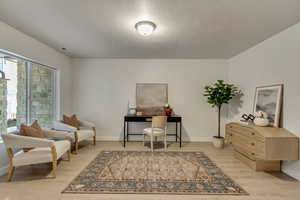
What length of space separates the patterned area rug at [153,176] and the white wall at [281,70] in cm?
136

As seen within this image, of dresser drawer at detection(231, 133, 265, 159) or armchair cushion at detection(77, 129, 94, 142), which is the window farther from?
dresser drawer at detection(231, 133, 265, 159)

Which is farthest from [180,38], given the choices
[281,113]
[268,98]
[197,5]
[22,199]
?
[22,199]

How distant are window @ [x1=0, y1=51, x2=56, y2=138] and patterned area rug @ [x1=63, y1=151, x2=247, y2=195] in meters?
1.72

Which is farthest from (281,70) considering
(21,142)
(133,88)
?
(21,142)

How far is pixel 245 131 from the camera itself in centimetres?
296

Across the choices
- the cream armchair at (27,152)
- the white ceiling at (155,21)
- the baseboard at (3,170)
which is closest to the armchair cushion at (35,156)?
the cream armchair at (27,152)

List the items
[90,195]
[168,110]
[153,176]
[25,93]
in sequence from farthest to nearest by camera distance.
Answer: [168,110], [25,93], [153,176], [90,195]

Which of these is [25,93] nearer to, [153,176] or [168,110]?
[153,176]

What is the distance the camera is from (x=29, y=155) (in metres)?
2.44

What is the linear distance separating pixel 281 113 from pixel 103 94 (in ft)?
13.9

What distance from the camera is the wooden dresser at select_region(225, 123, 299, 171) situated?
241 centimetres

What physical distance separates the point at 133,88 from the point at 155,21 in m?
2.53

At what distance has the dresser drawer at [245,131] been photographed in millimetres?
2619

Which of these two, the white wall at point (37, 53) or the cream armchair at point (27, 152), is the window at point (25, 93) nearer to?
the white wall at point (37, 53)
